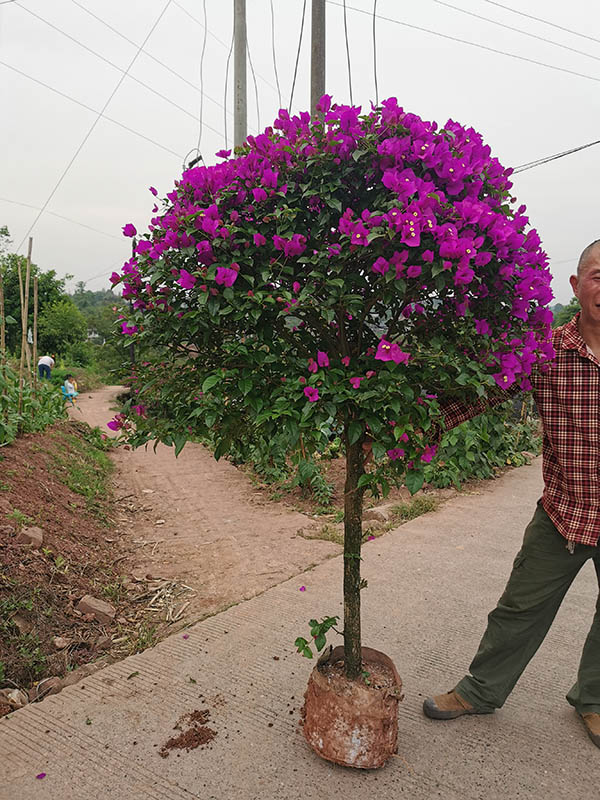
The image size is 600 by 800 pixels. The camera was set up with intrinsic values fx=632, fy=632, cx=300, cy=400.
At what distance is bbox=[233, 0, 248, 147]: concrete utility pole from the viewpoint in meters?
9.23

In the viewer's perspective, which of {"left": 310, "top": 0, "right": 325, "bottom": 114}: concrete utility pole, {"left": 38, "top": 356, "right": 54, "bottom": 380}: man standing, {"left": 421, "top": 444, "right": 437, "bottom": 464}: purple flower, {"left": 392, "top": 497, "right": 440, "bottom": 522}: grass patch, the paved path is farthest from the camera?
{"left": 38, "top": 356, "right": 54, "bottom": 380}: man standing

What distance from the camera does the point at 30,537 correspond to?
426 centimetres

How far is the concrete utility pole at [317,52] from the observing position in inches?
336

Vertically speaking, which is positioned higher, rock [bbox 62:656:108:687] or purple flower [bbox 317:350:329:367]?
purple flower [bbox 317:350:329:367]

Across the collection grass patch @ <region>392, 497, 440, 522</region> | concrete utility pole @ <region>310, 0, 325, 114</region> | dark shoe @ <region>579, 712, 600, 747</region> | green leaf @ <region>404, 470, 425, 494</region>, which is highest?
concrete utility pole @ <region>310, 0, 325, 114</region>

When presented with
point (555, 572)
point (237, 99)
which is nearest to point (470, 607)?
point (555, 572)

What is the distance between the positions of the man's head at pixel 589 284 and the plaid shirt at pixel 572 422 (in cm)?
9

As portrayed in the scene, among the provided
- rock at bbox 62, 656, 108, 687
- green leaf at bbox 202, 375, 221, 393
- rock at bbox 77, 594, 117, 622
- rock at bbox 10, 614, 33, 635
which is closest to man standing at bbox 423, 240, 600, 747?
green leaf at bbox 202, 375, 221, 393

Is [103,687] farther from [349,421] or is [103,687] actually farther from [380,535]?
[380,535]

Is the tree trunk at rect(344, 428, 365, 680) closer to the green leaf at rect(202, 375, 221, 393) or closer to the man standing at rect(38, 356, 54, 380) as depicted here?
the green leaf at rect(202, 375, 221, 393)

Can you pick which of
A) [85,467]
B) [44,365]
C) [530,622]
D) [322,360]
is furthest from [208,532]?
[44,365]

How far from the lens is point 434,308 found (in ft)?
7.27

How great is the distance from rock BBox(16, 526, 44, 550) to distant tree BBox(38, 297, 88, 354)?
2034 cm

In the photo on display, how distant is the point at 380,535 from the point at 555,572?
2.87 metres
